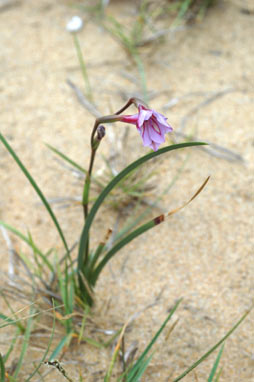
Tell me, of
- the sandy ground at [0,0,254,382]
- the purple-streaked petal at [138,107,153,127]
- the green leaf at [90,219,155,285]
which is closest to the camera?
the purple-streaked petal at [138,107,153,127]

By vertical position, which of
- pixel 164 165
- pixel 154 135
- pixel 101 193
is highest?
pixel 154 135

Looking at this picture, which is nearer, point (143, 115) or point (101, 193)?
point (143, 115)

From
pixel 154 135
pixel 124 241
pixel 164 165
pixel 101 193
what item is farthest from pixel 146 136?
pixel 164 165

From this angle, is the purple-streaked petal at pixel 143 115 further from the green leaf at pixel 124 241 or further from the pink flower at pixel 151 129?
the green leaf at pixel 124 241

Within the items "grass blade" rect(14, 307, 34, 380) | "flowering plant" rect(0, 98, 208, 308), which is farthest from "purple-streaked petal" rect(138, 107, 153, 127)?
"grass blade" rect(14, 307, 34, 380)

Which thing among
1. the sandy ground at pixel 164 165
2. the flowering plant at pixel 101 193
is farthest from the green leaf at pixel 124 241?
the sandy ground at pixel 164 165

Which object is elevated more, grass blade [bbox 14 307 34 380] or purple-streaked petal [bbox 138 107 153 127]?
purple-streaked petal [bbox 138 107 153 127]

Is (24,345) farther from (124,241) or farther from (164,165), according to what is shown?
(164,165)

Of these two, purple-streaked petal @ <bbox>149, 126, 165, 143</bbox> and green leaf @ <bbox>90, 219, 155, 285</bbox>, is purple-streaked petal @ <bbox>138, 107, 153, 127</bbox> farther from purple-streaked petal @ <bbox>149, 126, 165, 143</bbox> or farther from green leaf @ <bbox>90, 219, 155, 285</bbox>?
green leaf @ <bbox>90, 219, 155, 285</bbox>

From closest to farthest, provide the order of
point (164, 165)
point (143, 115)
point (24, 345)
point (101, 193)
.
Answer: point (143, 115), point (101, 193), point (24, 345), point (164, 165)
